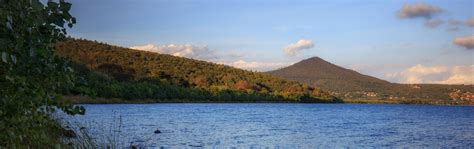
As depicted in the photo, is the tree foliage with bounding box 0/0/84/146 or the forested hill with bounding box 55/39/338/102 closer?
the tree foliage with bounding box 0/0/84/146

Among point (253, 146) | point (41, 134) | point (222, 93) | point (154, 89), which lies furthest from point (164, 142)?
point (222, 93)

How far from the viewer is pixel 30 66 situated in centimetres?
612

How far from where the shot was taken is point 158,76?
159000mm

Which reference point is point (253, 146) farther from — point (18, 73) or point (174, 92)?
point (174, 92)

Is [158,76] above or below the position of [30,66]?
above

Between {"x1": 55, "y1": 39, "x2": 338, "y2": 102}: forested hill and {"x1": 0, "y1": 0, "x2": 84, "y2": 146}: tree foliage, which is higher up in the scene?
{"x1": 55, "y1": 39, "x2": 338, "y2": 102}: forested hill

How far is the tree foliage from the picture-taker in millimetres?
5785

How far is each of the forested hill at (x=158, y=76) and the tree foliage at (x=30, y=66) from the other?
116 m

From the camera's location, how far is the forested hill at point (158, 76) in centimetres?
13712

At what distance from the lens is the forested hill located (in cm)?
13712

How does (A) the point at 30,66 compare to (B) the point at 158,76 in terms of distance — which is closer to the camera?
(A) the point at 30,66

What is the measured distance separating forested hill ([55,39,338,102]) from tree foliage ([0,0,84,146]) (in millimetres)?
115583

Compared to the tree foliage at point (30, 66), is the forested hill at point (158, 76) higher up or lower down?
higher up

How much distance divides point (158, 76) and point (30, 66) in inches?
6068
